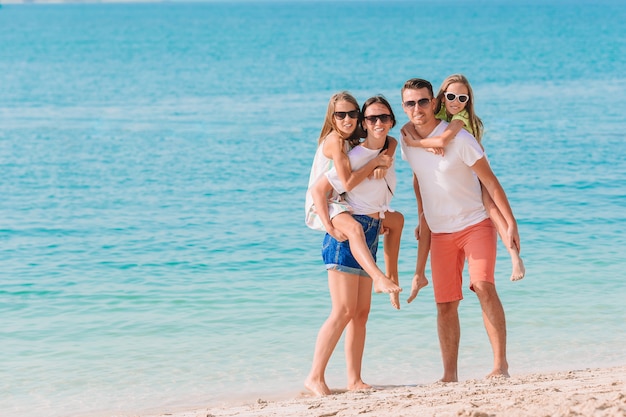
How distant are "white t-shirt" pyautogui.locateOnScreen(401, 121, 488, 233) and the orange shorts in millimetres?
52

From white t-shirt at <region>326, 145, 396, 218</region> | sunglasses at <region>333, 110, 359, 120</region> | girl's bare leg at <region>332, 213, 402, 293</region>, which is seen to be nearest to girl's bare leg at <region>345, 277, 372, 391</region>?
girl's bare leg at <region>332, 213, 402, 293</region>

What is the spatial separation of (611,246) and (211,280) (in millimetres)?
4085

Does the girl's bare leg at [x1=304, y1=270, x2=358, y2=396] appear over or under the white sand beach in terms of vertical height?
over

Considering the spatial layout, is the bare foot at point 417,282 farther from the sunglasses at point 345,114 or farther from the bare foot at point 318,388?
the sunglasses at point 345,114

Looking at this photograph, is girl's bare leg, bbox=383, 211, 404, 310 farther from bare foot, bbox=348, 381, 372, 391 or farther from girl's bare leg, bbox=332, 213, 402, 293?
bare foot, bbox=348, 381, 372, 391

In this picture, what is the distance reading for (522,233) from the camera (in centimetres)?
1042

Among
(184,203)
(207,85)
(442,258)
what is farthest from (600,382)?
(207,85)

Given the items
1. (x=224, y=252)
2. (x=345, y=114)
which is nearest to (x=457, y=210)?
(x=345, y=114)

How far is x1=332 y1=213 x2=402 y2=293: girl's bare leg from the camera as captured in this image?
492 centimetres

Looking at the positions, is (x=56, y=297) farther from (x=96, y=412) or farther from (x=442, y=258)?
(x=442, y=258)

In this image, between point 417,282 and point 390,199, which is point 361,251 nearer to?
point 390,199

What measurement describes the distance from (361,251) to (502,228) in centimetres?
→ 81

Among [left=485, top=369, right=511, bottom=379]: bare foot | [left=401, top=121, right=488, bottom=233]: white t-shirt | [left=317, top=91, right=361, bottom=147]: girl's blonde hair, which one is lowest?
[left=485, top=369, right=511, bottom=379]: bare foot

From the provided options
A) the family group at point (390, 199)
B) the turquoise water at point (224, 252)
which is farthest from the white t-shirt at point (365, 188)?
the turquoise water at point (224, 252)
